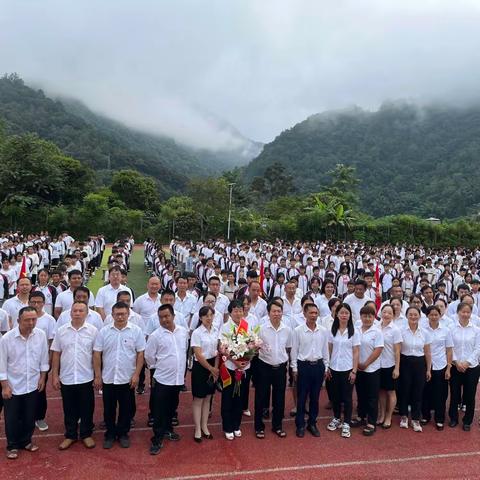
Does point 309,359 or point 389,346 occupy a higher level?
point 389,346

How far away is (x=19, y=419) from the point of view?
15.9ft

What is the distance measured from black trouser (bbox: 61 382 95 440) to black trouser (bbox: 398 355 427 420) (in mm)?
3781

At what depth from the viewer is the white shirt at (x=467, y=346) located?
5770mm

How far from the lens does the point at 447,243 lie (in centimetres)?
3256

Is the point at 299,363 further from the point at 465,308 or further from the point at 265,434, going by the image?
the point at 465,308

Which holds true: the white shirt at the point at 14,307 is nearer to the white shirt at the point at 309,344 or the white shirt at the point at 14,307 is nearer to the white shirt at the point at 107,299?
the white shirt at the point at 107,299

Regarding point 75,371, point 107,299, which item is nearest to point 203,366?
point 75,371

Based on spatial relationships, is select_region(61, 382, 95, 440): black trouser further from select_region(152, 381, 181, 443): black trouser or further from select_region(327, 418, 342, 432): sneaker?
select_region(327, 418, 342, 432): sneaker

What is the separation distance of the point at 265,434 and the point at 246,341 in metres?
1.34

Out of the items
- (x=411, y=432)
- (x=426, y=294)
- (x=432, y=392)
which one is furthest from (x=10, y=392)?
(x=426, y=294)

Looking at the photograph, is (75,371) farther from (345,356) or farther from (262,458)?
(345,356)

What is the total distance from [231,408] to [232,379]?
0.38 meters

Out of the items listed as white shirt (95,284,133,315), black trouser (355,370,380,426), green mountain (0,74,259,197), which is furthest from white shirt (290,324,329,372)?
green mountain (0,74,259,197)

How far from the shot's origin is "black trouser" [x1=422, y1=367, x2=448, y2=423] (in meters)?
5.86
